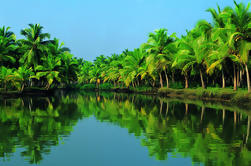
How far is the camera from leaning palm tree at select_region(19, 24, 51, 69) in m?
46.1

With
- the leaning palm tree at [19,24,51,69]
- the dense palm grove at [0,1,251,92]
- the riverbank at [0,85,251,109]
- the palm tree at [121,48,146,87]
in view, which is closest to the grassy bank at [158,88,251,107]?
the riverbank at [0,85,251,109]

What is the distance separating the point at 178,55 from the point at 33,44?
22400mm

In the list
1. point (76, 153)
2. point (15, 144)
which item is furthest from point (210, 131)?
point (15, 144)

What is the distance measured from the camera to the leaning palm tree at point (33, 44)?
46119mm

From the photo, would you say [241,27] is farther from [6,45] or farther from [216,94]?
[6,45]

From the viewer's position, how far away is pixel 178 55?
3641cm

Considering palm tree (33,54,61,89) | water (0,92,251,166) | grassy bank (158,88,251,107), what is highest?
palm tree (33,54,61,89)

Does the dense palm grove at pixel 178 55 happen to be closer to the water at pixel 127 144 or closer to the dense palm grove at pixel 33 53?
the dense palm grove at pixel 33 53

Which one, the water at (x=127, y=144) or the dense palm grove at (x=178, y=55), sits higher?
the dense palm grove at (x=178, y=55)

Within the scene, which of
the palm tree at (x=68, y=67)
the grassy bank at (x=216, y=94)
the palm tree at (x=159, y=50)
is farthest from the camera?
the palm tree at (x=68, y=67)

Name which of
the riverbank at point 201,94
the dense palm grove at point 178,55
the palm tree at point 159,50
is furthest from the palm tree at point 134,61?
the palm tree at point 159,50

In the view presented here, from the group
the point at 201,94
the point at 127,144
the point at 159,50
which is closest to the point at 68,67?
the point at 159,50

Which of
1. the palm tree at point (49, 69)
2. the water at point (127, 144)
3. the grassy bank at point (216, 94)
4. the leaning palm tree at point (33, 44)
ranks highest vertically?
the leaning palm tree at point (33, 44)

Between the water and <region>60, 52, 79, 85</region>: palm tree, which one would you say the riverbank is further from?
the water
